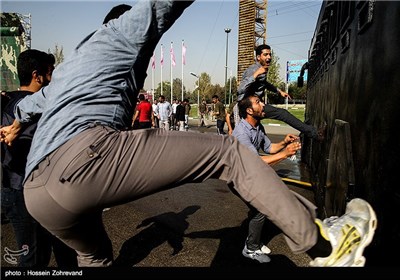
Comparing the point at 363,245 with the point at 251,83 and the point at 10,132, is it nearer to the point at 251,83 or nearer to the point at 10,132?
the point at 10,132

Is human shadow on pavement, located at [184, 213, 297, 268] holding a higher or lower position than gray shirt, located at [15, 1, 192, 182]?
lower

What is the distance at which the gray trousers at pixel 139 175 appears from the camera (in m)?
1.34

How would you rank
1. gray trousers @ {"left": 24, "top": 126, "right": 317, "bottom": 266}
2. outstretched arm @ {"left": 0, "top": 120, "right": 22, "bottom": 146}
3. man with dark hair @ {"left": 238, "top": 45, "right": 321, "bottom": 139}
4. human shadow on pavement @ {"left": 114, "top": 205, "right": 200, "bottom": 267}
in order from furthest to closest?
man with dark hair @ {"left": 238, "top": 45, "right": 321, "bottom": 139}, human shadow on pavement @ {"left": 114, "top": 205, "right": 200, "bottom": 267}, outstretched arm @ {"left": 0, "top": 120, "right": 22, "bottom": 146}, gray trousers @ {"left": 24, "top": 126, "right": 317, "bottom": 266}

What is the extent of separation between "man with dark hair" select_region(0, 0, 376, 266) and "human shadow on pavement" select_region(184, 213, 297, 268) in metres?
1.67

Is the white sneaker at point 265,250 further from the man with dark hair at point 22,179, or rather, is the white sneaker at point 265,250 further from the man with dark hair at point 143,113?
the man with dark hair at point 143,113

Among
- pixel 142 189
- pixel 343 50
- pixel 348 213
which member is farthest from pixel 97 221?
pixel 343 50

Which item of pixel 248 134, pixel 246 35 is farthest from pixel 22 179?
pixel 246 35

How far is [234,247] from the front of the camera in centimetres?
336

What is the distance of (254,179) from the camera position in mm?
1422

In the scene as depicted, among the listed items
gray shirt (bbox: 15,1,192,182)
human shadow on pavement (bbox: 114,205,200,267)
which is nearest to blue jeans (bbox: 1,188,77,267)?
human shadow on pavement (bbox: 114,205,200,267)

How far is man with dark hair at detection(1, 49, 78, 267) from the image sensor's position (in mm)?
2262

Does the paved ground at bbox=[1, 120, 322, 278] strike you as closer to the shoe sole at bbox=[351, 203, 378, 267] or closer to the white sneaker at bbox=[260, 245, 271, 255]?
the white sneaker at bbox=[260, 245, 271, 255]

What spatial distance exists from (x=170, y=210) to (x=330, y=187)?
2477mm

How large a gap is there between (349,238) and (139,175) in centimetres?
103
